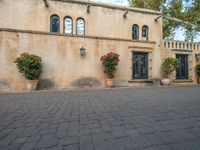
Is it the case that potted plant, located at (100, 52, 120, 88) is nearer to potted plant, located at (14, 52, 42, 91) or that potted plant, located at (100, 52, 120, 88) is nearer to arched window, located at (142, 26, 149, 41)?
arched window, located at (142, 26, 149, 41)

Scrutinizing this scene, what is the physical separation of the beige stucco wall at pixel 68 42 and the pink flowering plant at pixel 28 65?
83cm

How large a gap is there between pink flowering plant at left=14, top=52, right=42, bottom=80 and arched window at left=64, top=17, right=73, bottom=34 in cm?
319

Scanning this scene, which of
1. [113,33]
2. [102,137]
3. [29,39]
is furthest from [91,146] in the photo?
[113,33]

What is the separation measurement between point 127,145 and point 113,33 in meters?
9.58

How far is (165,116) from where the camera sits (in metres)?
2.84

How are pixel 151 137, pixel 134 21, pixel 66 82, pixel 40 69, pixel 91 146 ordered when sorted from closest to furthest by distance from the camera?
pixel 91 146
pixel 151 137
pixel 40 69
pixel 66 82
pixel 134 21

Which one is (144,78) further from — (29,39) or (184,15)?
(184,15)

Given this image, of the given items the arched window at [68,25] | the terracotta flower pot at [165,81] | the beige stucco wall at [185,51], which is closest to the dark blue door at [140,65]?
the terracotta flower pot at [165,81]

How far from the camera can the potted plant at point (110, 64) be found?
889 cm

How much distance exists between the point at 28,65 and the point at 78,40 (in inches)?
147

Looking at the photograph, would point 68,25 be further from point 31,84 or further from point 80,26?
point 31,84

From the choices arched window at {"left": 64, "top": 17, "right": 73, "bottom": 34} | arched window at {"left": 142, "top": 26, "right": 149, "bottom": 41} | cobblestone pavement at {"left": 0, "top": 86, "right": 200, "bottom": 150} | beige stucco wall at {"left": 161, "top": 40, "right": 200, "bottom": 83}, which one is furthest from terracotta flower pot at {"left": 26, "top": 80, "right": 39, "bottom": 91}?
beige stucco wall at {"left": 161, "top": 40, "right": 200, "bottom": 83}

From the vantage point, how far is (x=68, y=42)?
9156mm

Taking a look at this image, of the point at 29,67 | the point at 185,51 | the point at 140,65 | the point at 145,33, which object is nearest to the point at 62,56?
the point at 29,67
